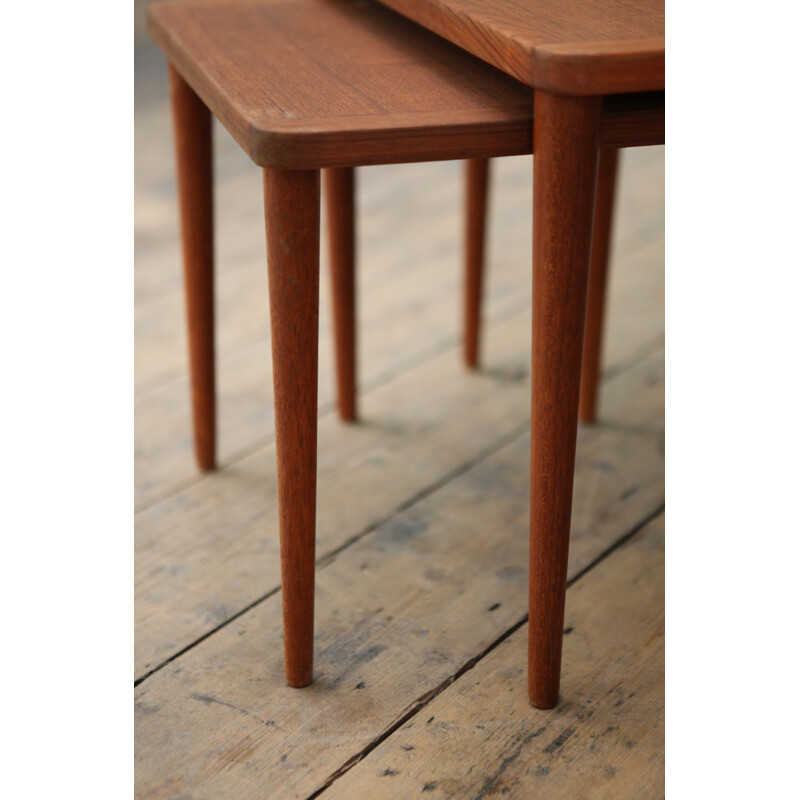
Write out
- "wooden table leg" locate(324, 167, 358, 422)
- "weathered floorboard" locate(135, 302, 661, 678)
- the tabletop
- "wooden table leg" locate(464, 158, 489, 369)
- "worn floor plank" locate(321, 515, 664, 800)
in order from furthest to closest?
"wooden table leg" locate(464, 158, 489, 369), "wooden table leg" locate(324, 167, 358, 422), "weathered floorboard" locate(135, 302, 661, 678), "worn floor plank" locate(321, 515, 664, 800), the tabletop

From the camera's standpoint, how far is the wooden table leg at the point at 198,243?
1.11 metres

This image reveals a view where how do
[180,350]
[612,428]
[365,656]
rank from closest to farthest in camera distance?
[365,656]
[612,428]
[180,350]

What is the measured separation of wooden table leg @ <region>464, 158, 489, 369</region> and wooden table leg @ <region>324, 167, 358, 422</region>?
189 millimetres

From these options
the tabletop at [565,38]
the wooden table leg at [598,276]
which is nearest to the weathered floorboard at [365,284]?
the wooden table leg at [598,276]

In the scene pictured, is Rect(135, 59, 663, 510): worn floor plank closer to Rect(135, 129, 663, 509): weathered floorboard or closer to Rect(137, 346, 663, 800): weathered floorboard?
Rect(135, 129, 663, 509): weathered floorboard

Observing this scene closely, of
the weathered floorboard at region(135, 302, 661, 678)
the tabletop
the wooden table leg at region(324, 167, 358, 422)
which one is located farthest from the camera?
the wooden table leg at region(324, 167, 358, 422)

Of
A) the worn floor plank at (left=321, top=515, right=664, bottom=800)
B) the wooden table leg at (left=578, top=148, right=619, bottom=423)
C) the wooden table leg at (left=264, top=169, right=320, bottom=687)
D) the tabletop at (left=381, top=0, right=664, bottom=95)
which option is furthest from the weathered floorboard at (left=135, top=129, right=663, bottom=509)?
the tabletop at (left=381, top=0, right=664, bottom=95)

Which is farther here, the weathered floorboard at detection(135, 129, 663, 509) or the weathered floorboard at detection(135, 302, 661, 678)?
the weathered floorboard at detection(135, 129, 663, 509)

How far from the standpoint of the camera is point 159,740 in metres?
0.85

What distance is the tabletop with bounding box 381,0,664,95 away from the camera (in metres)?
0.69

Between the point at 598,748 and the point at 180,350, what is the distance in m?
0.91

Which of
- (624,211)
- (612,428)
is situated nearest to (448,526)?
(612,428)

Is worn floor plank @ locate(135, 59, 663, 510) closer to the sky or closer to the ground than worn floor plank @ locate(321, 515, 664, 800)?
closer to the sky
